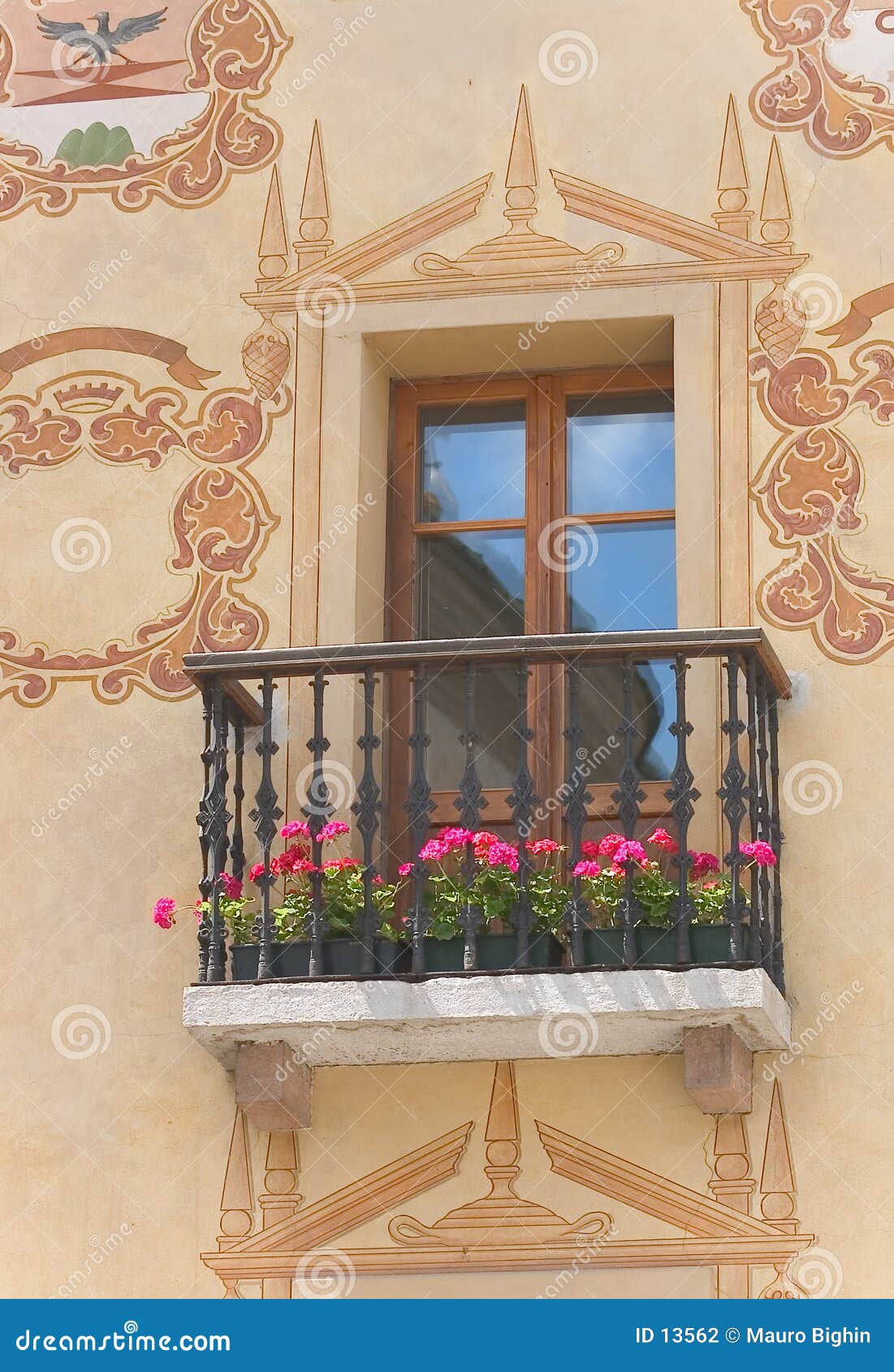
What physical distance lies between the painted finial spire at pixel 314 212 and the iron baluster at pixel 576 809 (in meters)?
2.07

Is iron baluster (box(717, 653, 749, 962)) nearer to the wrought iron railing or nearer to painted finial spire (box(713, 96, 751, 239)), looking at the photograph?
the wrought iron railing

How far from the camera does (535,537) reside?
9.94 metres

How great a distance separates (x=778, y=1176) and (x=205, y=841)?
2.04 metres

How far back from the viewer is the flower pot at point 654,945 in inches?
340

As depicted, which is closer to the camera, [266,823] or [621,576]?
[266,823]

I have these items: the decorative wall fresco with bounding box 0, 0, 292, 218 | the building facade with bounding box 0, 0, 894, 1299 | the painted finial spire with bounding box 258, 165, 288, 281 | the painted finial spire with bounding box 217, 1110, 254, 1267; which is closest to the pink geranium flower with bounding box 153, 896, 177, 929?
the building facade with bounding box 0, 0, 894, 1299

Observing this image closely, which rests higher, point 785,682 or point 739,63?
point 739,63

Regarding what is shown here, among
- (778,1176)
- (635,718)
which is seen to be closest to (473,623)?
(635,718)

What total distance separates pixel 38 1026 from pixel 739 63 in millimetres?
4113

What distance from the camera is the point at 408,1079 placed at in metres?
9.12

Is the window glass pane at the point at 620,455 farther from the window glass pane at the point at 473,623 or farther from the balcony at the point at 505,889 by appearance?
the balcony at the point at 505,889

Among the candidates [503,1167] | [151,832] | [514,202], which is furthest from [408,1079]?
[514,202]

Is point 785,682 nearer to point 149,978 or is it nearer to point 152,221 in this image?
point 149,978

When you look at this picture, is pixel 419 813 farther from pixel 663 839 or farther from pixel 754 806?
pixel 754 806
